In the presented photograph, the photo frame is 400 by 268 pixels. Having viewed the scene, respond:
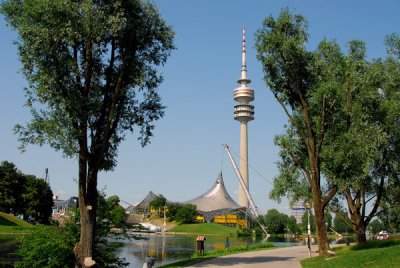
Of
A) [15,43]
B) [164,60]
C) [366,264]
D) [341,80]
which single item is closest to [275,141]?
[341,80]

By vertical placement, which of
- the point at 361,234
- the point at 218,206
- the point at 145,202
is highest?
the point at 145,202

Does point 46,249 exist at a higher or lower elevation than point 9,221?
lower

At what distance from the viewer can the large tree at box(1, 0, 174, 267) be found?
57.9 ft

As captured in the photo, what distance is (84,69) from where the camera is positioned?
19.2 metres

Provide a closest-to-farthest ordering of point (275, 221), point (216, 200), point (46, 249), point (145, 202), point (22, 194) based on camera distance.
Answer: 1. point (46, 249)
2. point (22, 194)
3. point (275, 221)
4. point (216, 200)
5. point (145, 202)

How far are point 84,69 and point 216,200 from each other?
163802mm

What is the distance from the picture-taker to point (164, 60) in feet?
70.8

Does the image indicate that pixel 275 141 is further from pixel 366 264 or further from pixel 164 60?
pixel 366 264

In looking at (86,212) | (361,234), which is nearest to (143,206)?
(361,234)

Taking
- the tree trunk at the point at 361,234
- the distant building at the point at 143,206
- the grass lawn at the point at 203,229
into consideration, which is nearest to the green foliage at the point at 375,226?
the grass lawn at the point at 203,229

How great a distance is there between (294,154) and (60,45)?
1553 cm

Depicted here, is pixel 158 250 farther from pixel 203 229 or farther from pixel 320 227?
pixel 203 229

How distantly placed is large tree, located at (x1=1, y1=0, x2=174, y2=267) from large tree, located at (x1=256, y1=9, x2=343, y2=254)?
7324 mm

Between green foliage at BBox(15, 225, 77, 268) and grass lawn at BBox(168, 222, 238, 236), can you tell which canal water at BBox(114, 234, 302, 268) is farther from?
grass lawn at BBox(168, 222, 238, 236)
